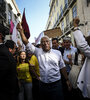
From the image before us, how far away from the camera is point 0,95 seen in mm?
1242

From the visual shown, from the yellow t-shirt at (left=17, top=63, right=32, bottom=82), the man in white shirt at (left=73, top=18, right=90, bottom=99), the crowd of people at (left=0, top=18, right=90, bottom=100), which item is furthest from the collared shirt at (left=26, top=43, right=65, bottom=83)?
the yellow t-shirt at (left=17, top=63, right=32, bottom=82)

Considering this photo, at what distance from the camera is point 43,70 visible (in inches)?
81.3

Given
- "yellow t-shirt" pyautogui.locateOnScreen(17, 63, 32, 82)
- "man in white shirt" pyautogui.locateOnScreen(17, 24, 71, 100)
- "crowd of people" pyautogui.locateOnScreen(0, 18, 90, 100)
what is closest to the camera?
"crowd of people" pyautogui.locateOnScreen(0, 18, 90, 100)

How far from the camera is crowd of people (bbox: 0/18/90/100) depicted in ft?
4.37

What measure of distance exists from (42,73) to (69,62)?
1.16m

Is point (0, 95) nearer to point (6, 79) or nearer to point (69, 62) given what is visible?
point (6, 79)

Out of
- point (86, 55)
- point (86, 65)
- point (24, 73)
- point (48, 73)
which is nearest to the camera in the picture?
point (86, 55)

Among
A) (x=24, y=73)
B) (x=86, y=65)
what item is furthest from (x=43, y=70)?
(x=24, y=73)

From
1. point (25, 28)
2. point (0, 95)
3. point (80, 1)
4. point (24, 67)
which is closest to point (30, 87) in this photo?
point (24, 67)

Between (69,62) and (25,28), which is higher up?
(25,28)

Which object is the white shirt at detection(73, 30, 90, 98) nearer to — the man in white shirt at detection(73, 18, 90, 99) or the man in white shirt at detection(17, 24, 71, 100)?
the man in white shirt at detection(73, 18, 90, 99)

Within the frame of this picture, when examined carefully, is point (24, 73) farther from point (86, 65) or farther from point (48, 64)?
point (86, 65)

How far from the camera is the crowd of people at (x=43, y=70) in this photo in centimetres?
133

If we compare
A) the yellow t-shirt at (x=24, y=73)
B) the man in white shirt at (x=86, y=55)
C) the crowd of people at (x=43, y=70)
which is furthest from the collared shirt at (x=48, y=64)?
the yellow t-shirt at (x=24, y=73)
